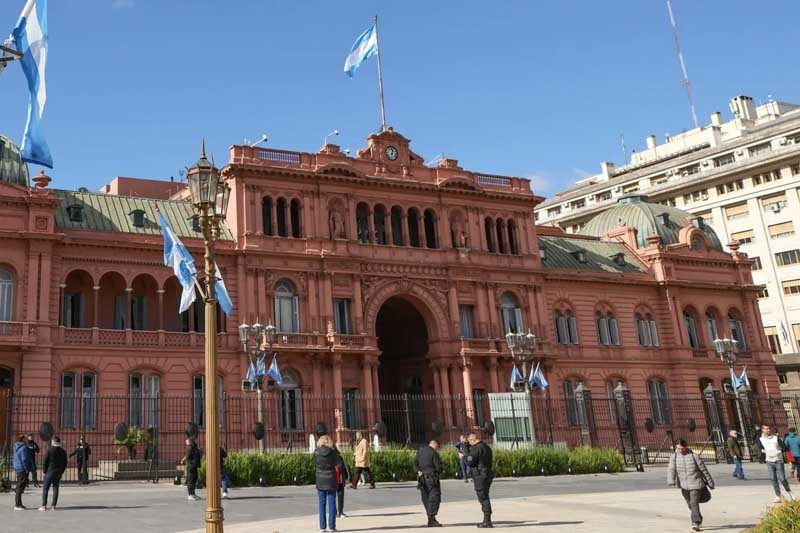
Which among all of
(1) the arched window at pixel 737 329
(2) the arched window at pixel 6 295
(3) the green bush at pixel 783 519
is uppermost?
(2) the arched window at pixel 6 295

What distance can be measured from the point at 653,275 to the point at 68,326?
37886 mm

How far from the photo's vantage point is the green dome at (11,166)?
39.4 m

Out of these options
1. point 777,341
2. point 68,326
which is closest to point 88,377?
point 68,326

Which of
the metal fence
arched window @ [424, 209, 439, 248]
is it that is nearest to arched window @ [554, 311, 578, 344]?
the metal fence

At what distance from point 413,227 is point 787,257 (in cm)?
4549

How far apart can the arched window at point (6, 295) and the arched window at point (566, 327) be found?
31.5 metres

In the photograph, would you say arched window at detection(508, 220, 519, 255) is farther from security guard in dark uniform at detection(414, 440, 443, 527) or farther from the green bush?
the green bush

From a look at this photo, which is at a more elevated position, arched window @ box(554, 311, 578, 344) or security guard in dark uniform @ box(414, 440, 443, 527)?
arched window @ box(554, 311, 578, 344)

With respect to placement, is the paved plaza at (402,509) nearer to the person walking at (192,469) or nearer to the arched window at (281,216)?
the person walking at (192,469)

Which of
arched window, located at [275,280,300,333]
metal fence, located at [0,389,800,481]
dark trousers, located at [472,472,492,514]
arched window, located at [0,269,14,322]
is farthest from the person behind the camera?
arched window, located at [275,280,300,333]

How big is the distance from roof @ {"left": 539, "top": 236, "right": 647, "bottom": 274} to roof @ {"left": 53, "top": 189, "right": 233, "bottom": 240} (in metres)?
23.0

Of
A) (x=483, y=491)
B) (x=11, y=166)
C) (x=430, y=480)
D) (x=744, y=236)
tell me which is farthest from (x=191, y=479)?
A: (x=744, y=236)

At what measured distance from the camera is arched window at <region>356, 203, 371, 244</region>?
47.6m

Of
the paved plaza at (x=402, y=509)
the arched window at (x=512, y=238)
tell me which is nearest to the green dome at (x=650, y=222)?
the arched window at (x=512, y=238)
